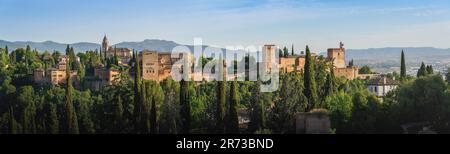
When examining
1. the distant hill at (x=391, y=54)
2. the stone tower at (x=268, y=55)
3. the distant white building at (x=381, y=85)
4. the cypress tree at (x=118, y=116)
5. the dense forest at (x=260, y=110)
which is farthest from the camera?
the distant hill at (x=391, y=54)

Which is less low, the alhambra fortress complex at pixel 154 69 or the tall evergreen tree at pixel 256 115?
the alhambra fortress complex at pixel 154 69

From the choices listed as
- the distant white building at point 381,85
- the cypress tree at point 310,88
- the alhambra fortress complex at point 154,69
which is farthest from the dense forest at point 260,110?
the alhambra fortress complex at point 154,69

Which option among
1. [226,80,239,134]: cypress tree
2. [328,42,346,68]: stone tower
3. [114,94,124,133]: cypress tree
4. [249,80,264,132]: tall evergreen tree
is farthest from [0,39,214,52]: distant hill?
[226,80,239,134]: cypress tree

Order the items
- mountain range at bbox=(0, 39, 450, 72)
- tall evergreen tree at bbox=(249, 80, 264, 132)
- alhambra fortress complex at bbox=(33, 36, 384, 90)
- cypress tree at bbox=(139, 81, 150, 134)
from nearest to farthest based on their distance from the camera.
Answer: tall evergreen tree at bbox=(249, 80, 264, 132) → cypress tree at bbox=(139, 81, 150, 134) → alhambra fortress complex at bbox=(33, 36, 384, 90) → mountain range at bbox=(0, 39, 450, 72)

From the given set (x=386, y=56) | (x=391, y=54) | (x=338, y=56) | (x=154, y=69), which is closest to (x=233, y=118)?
(x=154, y=69)

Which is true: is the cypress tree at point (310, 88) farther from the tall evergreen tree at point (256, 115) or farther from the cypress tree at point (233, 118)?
the cypress tree at point (233, 118)

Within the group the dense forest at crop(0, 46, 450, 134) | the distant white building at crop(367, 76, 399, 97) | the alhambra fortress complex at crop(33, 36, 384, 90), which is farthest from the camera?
the alhambra fortress complex at crop(33, 36, 384, 90)

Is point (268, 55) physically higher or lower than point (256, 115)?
higher

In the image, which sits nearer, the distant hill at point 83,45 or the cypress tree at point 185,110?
the cypress tree at point 185,110

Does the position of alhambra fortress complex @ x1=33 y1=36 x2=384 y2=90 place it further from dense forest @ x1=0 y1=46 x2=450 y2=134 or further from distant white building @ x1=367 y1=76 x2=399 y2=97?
dense forest @ x1=0 y1=46 x2=450 y2=134

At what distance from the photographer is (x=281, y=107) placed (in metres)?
19.7

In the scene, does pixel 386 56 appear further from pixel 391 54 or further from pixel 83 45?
pixel 83 45
